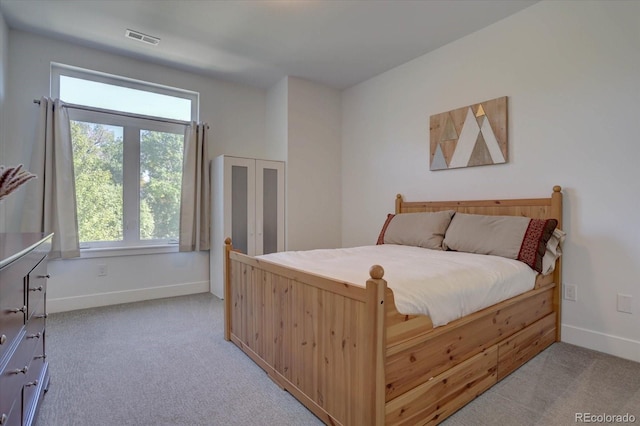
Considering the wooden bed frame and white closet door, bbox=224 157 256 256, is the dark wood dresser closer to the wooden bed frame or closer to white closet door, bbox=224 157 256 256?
the wooden bed frame

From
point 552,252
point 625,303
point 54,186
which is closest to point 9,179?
point 54,186

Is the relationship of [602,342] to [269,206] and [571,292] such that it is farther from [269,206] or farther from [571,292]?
[269,206]

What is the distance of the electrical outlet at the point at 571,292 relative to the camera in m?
2.41

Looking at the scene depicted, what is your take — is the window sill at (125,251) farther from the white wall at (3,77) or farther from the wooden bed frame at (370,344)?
the wooden bed frame at (370,344)

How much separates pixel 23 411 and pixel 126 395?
60cm

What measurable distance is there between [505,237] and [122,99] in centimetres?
394

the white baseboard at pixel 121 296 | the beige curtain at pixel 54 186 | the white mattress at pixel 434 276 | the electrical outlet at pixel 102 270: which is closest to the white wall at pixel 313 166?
the white baseboard at pixel 121 296

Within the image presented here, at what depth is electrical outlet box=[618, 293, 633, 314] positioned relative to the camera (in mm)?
2174

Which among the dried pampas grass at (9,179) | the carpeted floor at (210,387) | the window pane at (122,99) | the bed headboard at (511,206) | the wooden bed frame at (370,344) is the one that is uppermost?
the window pane at (122,99)

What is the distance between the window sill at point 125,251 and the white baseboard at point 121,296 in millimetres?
404

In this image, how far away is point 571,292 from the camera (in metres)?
2.43

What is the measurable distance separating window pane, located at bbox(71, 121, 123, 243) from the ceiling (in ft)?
2.87

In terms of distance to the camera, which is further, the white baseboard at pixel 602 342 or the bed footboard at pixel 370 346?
the white baseboard at pixel 602 342

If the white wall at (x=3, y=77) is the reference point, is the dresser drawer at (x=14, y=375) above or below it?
below
